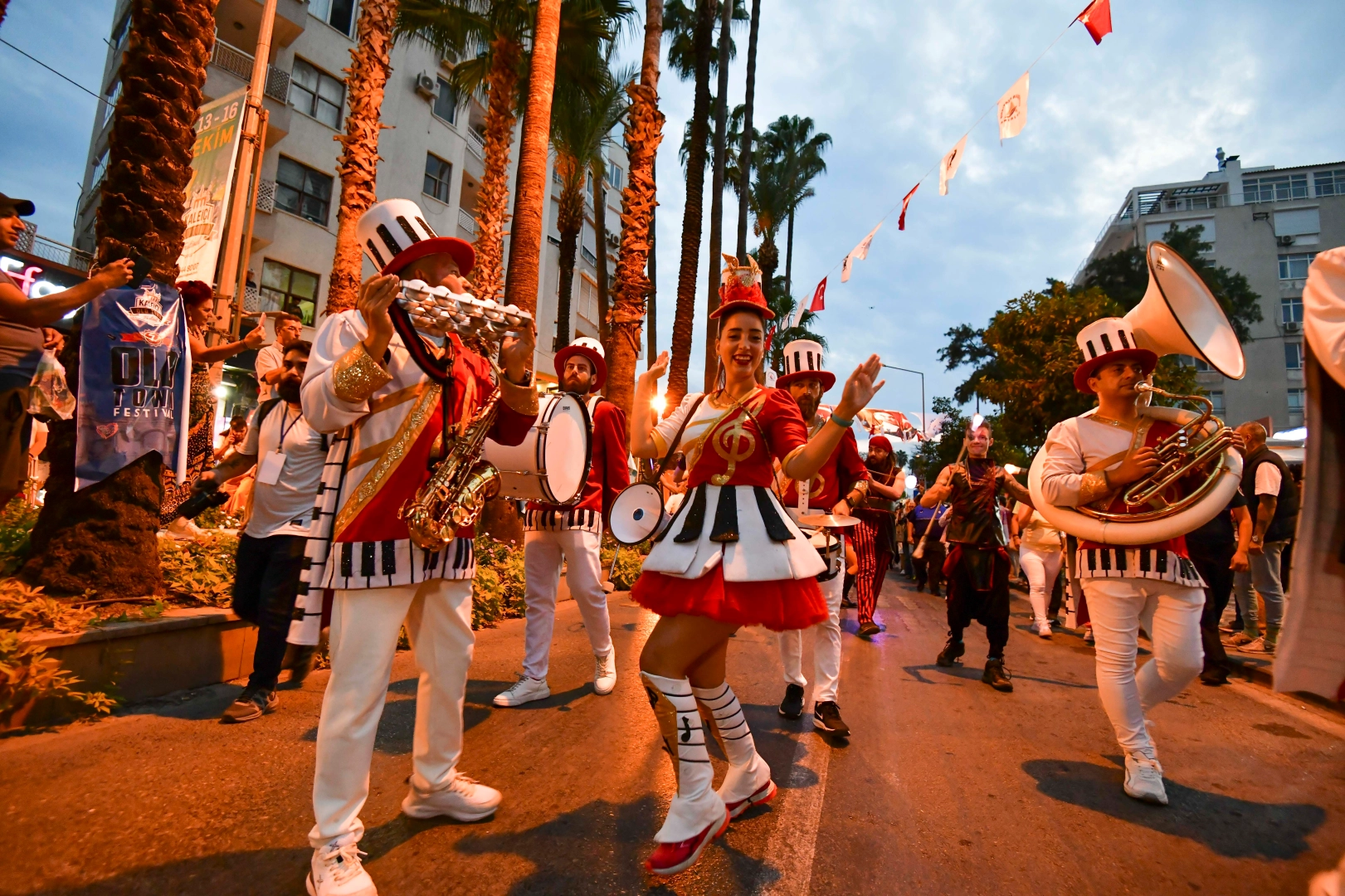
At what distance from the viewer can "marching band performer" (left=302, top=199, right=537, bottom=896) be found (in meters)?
2.27

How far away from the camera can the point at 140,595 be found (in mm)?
4320

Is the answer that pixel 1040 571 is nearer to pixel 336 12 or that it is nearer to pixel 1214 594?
pixel 1214 594

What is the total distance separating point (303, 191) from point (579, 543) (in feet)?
66.4

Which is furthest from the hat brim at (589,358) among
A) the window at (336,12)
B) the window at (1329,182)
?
the window at (1329,182)

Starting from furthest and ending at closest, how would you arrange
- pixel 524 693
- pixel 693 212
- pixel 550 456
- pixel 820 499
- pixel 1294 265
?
pixel 1294 265, pixel 693 212, pixel 820 499, pixel 524 693, pixel 550 456

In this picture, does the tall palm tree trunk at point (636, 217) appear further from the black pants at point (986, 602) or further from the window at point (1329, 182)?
the window at point (1329, 182)

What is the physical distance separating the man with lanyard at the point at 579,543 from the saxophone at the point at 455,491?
1787mm

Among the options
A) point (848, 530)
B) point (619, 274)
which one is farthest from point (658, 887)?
point (619, 274)

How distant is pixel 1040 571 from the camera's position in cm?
852

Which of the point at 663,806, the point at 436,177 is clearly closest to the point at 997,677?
the point at 663,806

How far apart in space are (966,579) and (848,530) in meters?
1.09

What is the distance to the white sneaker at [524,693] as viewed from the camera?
4367 mm

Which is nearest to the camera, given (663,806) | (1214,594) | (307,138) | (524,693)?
(663,806)

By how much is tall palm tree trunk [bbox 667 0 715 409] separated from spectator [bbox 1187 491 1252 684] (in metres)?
10.2
